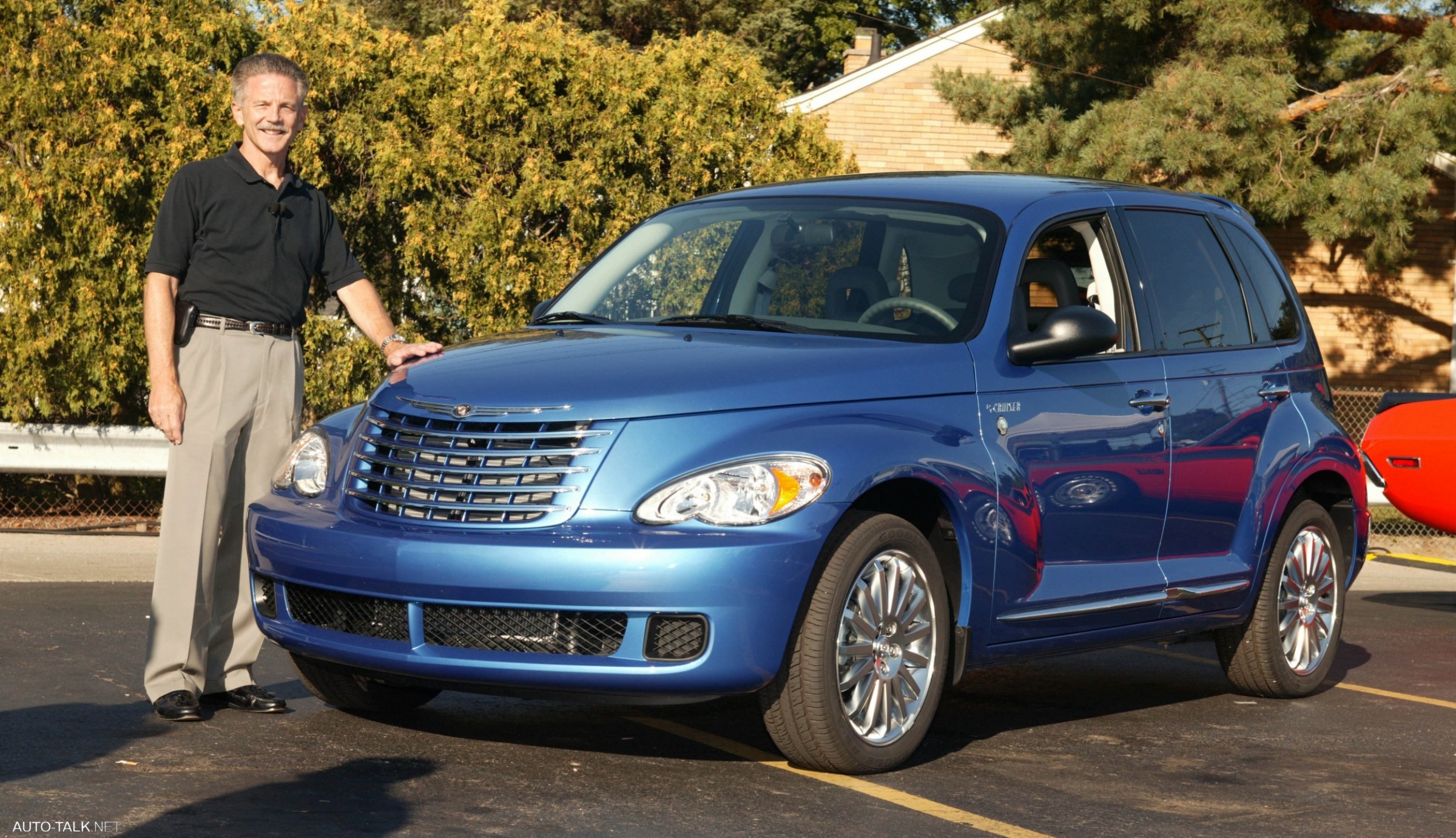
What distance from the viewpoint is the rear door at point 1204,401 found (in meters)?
6.87

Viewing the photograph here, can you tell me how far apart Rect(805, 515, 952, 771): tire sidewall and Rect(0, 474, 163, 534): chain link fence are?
8.56 metres

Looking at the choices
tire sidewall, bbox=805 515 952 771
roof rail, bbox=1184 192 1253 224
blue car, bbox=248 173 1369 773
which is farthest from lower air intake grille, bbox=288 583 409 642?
roof rail, bbox=1184 192 1253 224

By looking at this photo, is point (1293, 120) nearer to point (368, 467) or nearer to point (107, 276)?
point (107, 276)

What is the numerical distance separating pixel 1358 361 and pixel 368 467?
21.6 m

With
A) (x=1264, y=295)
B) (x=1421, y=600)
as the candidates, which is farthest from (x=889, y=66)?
(x=1264, y=295)

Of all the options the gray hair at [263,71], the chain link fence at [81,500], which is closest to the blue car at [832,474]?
the gray hair at [263,71]

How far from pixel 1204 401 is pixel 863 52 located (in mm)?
26102

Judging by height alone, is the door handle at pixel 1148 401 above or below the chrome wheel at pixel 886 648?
above

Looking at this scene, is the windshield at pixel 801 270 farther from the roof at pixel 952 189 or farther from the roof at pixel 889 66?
the roof at pixel 889 66

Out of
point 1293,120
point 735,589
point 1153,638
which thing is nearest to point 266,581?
point 735,589

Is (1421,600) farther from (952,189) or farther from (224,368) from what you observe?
(224,368)

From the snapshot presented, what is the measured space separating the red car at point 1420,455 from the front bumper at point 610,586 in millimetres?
5632

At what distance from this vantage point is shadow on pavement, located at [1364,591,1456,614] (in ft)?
36.7

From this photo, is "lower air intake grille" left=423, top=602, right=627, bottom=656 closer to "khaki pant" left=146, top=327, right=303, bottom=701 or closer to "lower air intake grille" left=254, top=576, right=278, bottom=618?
"lower air intake grille" left=254, top=576, right=278, bottom=618
